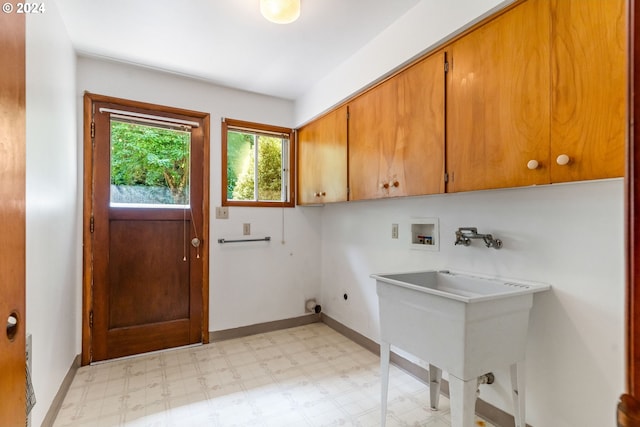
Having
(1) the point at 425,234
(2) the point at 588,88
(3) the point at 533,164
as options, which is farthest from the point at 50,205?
(2) the point at 588,88

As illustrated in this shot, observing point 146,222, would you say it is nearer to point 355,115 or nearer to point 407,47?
point 355,115

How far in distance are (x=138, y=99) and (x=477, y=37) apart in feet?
8.40

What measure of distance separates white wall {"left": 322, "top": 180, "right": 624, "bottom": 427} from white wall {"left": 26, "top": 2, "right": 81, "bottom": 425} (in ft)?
6.31

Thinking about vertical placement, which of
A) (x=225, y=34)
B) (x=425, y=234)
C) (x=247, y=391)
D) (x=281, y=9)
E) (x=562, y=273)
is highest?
(x=225, y=34)

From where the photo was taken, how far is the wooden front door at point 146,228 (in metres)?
2.45

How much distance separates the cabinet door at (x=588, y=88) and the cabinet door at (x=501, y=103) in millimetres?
45

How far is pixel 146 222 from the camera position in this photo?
103 inches

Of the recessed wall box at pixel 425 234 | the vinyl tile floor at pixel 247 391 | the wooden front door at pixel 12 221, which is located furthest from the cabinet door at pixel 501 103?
the wooden front door at pixel 12 221

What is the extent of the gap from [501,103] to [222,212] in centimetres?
237

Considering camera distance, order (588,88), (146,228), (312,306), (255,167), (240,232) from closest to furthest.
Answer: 1. (588,88)
2. (146,228)
3. (240,232)
4. (255,167)
5. (312,306)

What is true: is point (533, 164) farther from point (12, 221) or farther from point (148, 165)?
point (148, 165)

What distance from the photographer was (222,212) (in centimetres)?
289

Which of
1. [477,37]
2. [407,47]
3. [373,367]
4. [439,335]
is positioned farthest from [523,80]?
[373,367]

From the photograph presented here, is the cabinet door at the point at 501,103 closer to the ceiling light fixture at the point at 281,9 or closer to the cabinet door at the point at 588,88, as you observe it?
the cabinet door at the point at 588,88
